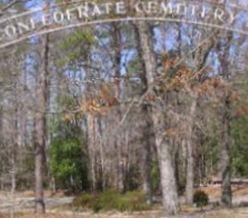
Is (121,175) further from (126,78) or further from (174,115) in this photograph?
(174,115)

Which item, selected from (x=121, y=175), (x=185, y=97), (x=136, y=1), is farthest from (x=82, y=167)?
(x=136, y=1)

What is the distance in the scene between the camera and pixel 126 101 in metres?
19.7

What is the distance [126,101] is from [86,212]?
9459 mm

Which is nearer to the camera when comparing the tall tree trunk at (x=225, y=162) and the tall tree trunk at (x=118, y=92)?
the tall tree trunk at (x=118, y=92)

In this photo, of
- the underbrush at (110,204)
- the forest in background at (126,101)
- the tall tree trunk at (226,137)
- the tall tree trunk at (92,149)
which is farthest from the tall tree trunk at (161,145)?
the tall tree trunk at (92,149)

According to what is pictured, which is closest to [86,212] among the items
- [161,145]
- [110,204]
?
[110,204]

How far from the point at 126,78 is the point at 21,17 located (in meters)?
8.33

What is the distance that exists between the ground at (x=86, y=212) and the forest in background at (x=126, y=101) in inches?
46.8

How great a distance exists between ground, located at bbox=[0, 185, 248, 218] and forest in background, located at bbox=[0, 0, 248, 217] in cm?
119

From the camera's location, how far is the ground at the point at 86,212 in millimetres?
23219

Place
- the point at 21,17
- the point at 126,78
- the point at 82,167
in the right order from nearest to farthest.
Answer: the point at 21,17
the point at 126,78
the point at 82,167

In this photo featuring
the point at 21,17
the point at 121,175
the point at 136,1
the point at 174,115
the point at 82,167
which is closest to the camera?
the point at 21,17

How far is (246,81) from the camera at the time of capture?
2486 centimetres

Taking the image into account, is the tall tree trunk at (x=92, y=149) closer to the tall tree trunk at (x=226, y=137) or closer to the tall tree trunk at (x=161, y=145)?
the tall tree trunk at (x=226, y=137)
